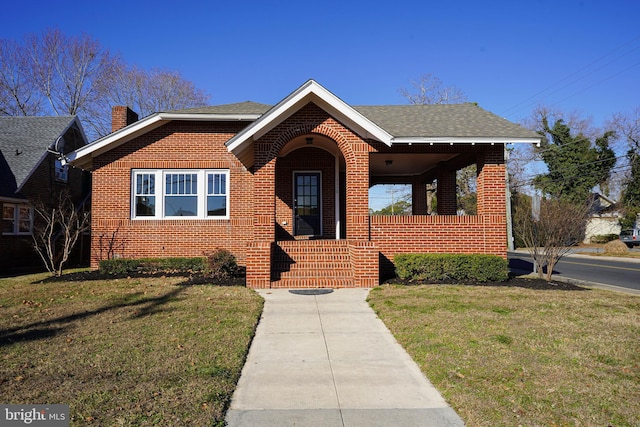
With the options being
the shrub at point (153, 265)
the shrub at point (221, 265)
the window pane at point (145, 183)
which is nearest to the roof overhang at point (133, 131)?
the window pane at point (145, 183)

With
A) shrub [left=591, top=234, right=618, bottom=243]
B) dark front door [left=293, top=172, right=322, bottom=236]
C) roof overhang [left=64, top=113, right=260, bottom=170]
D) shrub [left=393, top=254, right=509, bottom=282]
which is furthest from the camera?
shrub [left=591, top=234, right=618, bottom=243]

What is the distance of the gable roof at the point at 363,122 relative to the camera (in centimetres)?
1027

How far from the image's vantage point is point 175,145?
13594 millimetres

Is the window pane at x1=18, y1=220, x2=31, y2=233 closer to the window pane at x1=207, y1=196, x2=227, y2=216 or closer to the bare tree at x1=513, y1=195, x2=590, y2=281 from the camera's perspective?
the window pane at x1=207, y1=196, x2=227, y2=216

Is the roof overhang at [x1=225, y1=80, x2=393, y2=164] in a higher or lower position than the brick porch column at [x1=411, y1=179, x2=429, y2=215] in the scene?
higher

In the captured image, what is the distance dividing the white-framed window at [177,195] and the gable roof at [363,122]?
56.5 inches

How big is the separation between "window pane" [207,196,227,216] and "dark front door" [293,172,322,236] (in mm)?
2517

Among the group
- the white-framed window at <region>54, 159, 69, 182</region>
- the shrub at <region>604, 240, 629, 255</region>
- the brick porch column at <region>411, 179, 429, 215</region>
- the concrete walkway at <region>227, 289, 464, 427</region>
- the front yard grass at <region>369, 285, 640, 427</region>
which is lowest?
the concrete walkway at <region>227, 289, 464, 427</region>

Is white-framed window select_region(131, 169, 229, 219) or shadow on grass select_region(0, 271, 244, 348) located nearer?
shadow on grass select_region(0, 271, 244, 348)

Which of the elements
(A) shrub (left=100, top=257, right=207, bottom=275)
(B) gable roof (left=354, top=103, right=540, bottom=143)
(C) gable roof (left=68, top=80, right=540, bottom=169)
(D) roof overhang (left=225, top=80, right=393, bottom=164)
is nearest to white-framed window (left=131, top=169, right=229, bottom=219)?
(C) gable roof (left=68, top=80, right=540, bottom=169)

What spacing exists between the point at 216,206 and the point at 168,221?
1.63 metres

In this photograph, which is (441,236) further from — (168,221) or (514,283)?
(168,221)

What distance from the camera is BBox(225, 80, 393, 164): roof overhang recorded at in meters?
10.2

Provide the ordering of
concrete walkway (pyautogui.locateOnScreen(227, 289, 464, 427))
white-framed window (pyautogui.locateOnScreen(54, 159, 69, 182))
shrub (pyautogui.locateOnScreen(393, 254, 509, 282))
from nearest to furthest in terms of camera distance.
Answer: concrete walkway (pyautogui.locateOnScreen(227, 289, 464, 427)) → shrub (pyautogui.locateOnScreen(393, 254, 509, 282)) → white-framed window (pyautogui.locateOnScreen(54, 159, 69, 182))
